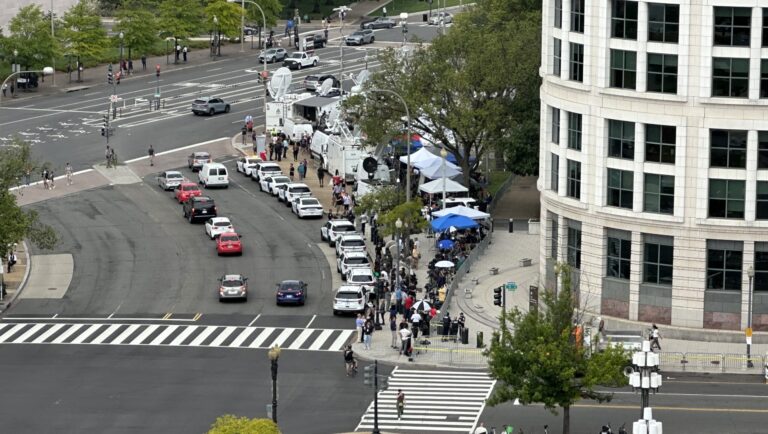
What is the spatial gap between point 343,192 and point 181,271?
70.1ft

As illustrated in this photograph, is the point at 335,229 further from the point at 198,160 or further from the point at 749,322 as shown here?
the point at 749,322

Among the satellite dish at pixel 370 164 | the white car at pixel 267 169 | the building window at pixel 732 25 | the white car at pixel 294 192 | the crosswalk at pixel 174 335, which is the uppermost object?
the building window at pixel 732 25

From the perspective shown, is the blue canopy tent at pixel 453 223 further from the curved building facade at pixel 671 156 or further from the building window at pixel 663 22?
the building window at pixel 663 22

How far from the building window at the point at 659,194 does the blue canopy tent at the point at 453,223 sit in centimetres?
1926

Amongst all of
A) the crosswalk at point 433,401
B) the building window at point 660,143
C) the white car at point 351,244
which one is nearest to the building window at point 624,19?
the building window at point 660,143

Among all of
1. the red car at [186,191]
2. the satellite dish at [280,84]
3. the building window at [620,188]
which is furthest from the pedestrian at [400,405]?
the satellite dish at [280,84]

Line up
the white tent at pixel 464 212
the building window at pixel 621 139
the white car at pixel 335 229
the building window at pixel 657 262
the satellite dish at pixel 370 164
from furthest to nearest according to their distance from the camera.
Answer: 1. the satellite dish at pixel 370 164
2. the white car at pixel 335 229
3. the white tent at pixel 464 212
4. the building window at pixel 621 139
5. the building window at pixel 657 262

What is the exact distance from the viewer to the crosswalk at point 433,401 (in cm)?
8306

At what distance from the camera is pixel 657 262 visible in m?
96.7

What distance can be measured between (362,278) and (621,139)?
17698 millimetres

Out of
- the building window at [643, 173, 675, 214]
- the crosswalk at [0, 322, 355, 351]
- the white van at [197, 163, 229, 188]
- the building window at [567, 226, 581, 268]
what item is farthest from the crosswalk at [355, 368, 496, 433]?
the white van at [197, 163, 229, 188]

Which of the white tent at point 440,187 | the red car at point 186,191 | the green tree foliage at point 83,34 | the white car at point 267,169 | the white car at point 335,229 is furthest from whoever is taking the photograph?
the green tree foliage at point 83,34

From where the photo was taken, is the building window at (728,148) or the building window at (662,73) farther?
the building window at (662,73)

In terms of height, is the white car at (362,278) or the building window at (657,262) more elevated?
the building window at (657,262)
